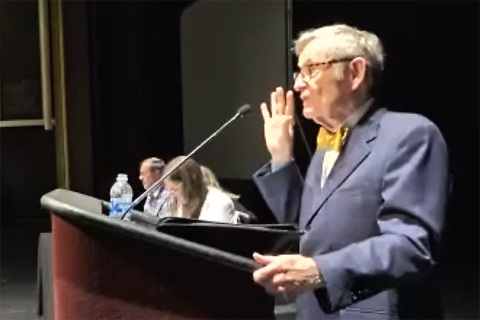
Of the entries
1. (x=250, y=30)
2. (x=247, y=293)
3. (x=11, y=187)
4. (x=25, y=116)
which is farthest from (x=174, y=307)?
(x=11, y=187)

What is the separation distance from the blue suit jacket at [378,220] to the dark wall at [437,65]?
4.93 meters

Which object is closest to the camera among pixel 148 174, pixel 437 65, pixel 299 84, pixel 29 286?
pixel 299 84

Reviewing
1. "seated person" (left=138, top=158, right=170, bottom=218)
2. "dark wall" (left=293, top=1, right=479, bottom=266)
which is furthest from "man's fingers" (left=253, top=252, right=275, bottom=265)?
"dark wall" (left=293, top=1, right=479, bottom=266)

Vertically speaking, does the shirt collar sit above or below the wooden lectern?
above

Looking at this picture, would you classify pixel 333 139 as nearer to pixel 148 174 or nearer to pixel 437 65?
pixel 148 174

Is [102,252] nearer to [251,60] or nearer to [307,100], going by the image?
[307,100]

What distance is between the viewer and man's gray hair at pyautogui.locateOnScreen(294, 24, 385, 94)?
146 centimetres

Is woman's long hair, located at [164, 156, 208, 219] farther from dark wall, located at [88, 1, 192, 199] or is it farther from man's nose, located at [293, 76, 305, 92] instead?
dark wall, located at [88, 1, 192, 199]

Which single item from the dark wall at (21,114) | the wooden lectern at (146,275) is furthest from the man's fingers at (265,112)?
the dark wall at (21,114)

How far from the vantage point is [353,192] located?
56.5 inches

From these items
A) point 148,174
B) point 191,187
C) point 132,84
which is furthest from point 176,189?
point 132,84

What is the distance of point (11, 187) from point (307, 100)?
23.5 feet

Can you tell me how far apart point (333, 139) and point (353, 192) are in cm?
13

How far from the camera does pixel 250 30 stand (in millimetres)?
5613
